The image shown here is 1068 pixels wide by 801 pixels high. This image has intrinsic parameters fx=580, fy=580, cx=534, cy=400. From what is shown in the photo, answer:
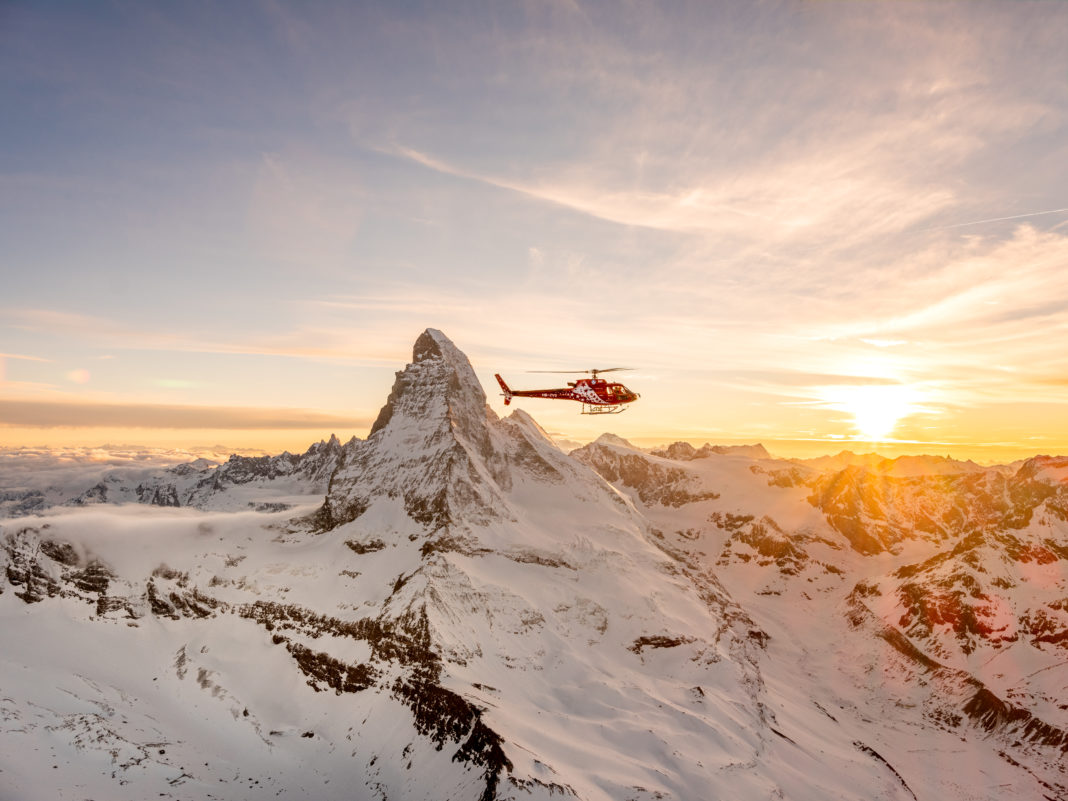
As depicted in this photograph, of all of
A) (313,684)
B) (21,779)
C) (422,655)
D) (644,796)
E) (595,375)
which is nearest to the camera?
(21,779)

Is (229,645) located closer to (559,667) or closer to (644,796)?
(559,667)

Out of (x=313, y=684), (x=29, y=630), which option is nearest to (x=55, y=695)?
(x=29, y=630)

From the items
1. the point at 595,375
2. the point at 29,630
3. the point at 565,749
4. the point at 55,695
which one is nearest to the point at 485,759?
the point at 565,749

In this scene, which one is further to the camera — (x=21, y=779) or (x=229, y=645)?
(x=229, y=645)

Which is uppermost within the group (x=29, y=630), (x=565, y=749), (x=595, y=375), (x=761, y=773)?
(x=595, y=375)

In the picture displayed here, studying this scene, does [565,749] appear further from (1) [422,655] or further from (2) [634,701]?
(1) [422,655]

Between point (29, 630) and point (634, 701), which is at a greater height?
point (29, 630)

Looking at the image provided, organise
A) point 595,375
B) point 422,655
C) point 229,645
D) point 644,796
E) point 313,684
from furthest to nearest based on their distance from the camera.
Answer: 1. point 229,645
2. point 313,684
3. point 422,655
4. point 595,375
5. point 644,796

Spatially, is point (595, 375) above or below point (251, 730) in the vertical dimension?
above

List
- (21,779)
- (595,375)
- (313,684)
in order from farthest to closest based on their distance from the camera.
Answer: (313,684) < (595,375) < (21,779)
